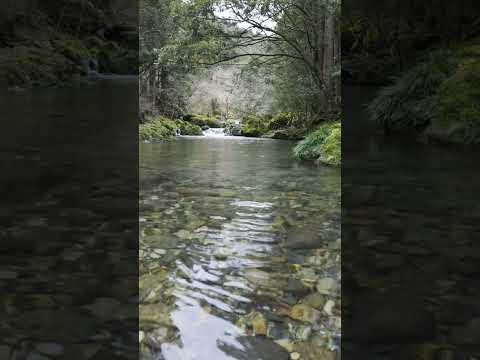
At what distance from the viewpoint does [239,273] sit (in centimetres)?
182

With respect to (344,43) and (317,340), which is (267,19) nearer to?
(344,43)

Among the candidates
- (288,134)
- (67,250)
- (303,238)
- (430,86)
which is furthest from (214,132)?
(67,250)

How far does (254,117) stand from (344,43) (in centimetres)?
462

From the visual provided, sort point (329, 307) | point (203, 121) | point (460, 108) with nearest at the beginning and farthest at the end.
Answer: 1. point (329, 307)
2. point (460, 108)
3. point (203, 121)

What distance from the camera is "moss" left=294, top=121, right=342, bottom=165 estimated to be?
525 cm

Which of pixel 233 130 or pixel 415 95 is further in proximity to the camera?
pixel 233 130

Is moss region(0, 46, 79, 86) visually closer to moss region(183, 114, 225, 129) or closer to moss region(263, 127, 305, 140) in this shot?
moss region(183, 114, 225, 129)

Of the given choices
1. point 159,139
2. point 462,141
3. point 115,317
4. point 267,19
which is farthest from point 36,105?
point 115,317

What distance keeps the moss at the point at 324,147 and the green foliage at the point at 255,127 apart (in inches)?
280

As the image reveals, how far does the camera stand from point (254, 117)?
1491 cm

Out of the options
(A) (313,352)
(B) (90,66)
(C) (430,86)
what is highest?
(B) (90,66)

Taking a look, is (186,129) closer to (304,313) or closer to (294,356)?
(304,313)

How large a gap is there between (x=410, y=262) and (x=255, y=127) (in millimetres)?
12157

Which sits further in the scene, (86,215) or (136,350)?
(86,215)
